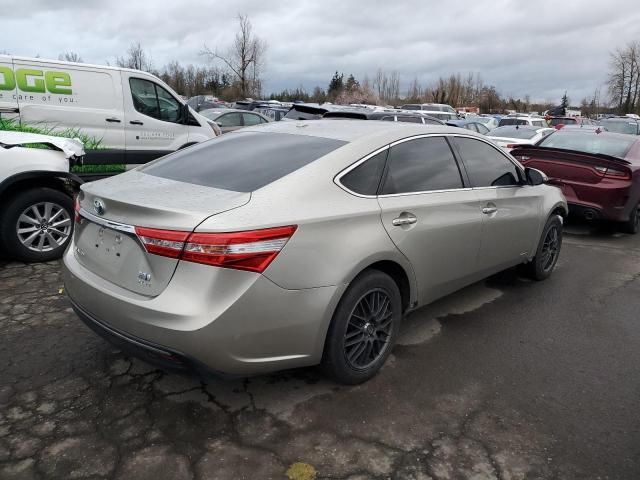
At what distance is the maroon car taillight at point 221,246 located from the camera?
2389 millimetres

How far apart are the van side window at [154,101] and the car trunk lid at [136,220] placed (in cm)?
523

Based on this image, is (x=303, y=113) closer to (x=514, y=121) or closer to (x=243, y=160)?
(x=243, y=160)

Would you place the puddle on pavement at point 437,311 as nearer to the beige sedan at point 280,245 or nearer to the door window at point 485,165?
the beige sedan at point 280,245

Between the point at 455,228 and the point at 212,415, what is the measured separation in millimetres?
2035

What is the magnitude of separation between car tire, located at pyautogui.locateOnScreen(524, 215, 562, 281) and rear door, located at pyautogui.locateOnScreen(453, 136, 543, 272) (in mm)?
279

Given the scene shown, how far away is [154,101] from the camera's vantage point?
803 centimetres

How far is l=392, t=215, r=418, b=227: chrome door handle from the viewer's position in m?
3.13

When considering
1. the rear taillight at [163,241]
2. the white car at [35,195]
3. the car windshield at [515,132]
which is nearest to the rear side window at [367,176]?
the rear taillight at [163,241]

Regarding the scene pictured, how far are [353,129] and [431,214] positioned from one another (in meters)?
0.79

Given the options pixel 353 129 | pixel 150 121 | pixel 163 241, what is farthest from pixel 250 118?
pixel 163 241

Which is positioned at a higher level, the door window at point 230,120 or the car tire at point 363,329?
the door window at point 230,120

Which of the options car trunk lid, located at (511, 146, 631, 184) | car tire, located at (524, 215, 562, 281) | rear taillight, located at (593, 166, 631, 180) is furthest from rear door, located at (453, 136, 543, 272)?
rear taillight, located at (593, 166, 631, 180)

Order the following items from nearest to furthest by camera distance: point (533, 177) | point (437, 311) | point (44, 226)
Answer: point (437, 311), point (533, 177), point (44, 226)

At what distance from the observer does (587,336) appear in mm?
4004
